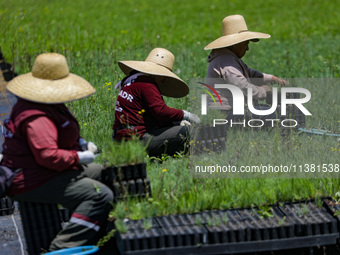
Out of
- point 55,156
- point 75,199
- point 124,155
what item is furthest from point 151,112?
point 55,156

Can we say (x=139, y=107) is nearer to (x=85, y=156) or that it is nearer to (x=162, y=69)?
(x=162, y=69)

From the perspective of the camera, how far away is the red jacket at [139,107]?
5484mm

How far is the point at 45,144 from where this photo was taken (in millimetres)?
3982

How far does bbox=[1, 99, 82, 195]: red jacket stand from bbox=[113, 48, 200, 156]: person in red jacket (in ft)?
3.71

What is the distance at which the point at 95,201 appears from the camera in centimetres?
423

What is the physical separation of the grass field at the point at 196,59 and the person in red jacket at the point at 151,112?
0.77 ft

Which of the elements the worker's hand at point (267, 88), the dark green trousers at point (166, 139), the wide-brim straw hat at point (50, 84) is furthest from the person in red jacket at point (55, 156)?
the worker's hand at point (267, 88)

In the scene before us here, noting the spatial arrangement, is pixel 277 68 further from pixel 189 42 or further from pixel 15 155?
pixel 15 155

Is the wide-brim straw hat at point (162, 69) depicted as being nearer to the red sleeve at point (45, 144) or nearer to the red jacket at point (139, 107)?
the red jacket at point (139, 107)

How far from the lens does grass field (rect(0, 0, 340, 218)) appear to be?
463cm

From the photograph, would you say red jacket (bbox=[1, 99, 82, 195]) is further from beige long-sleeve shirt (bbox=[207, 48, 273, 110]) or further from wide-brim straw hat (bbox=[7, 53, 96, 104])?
beige long-sleeve shirt (bbox=[207, 48, 273, 110])

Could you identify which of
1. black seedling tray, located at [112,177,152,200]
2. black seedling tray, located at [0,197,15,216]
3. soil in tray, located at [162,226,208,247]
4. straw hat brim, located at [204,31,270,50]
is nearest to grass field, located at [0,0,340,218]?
black seedling tray, located at [112,177,152,200]

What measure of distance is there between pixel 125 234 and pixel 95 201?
0.35m

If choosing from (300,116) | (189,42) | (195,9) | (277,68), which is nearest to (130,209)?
(300,116)
